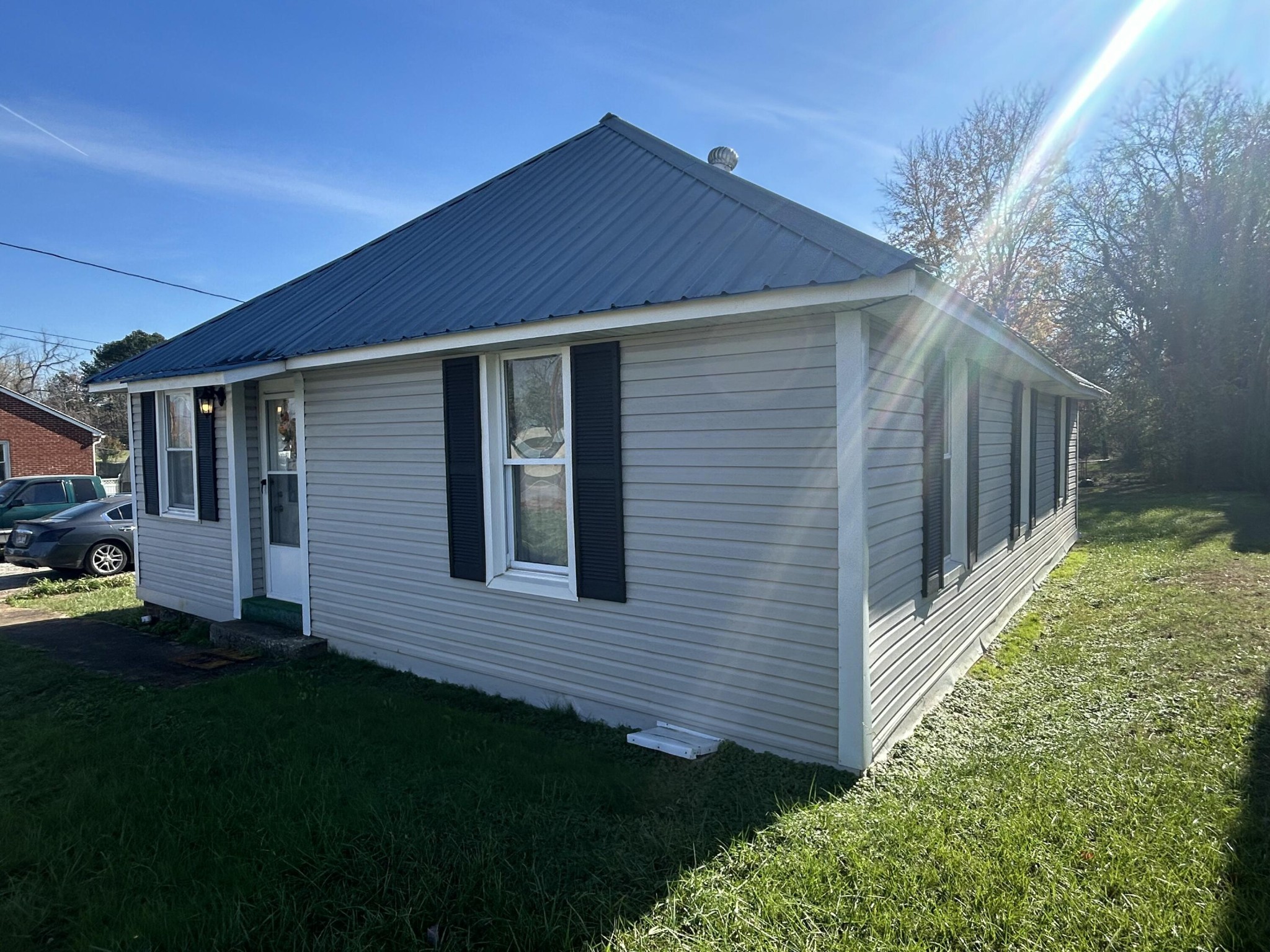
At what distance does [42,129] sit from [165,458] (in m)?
10.5

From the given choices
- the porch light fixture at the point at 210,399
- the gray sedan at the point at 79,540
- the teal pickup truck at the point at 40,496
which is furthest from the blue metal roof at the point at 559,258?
the teal pickup truck at the point at 40,496

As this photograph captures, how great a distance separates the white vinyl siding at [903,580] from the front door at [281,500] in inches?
224

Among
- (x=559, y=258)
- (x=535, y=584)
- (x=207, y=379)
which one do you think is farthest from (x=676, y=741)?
(x=207, y=379)

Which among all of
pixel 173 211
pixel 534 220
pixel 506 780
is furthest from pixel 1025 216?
pixel 506 780

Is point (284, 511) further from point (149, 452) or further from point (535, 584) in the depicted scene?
point (535, 584)

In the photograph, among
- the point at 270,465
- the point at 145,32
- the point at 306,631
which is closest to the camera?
the point at 306,631

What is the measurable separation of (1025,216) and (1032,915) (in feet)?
89.1

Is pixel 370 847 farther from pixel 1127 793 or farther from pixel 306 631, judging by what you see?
pixel 306 631

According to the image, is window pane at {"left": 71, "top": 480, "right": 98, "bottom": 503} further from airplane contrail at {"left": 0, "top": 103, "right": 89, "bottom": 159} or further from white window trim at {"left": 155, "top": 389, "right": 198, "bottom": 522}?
white window trim at {"left": 155, "top": 389, "right": 198, "bottom": 522}

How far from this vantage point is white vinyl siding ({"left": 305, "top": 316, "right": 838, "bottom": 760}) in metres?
3.99

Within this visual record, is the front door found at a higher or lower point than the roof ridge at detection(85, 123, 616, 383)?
lower

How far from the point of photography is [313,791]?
360 cm

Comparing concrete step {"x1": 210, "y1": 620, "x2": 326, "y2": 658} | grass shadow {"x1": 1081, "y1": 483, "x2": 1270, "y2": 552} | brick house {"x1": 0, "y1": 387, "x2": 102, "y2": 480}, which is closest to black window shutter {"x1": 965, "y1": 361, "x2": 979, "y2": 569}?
concrete step {"x1": 210, "y1": 620, "x2": 326, "y2": 658}

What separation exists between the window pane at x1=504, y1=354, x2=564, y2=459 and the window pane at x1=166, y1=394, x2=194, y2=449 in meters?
4.72
